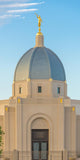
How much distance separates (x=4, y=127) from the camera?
48.6 m

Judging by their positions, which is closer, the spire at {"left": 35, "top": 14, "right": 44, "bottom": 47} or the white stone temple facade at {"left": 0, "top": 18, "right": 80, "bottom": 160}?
the white stone temple facade at {"left": 0, "top": 18, "right": 80, "bottom": 160}

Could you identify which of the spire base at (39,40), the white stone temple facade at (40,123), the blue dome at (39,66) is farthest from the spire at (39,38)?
the white stone temple facade at (40,123)

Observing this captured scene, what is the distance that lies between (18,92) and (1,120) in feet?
16.0

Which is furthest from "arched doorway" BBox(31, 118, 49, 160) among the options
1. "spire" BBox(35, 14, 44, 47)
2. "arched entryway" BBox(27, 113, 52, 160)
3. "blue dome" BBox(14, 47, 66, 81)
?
"spire" BBox(35, 14, 44, 47)

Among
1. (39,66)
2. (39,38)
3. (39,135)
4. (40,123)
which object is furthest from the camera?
(39,38)

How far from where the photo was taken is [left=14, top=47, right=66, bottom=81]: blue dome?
51562 millimetres

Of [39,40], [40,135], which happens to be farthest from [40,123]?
[39,40]

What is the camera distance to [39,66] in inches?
2040

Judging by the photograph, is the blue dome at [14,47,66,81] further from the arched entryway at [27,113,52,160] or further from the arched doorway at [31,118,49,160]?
the arched doorway at [31,118,49,160]

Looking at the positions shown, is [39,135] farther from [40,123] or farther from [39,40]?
[39,40]

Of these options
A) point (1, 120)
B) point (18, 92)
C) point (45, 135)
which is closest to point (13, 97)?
point (18, 92)

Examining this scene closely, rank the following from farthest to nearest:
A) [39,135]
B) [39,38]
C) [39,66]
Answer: [39,38] < [39,66] < [39,135]

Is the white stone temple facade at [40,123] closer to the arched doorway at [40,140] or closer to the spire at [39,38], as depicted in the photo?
the arched doorway at [40,140]

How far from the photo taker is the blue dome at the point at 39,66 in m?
51.6
